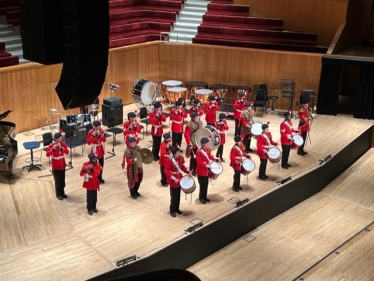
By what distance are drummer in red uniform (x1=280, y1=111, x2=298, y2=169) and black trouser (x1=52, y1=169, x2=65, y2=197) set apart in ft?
15.1

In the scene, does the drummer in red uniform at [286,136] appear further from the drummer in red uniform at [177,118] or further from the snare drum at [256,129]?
the drummer in red uniform at [177,118]

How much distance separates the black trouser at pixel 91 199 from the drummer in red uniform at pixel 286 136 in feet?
13.9

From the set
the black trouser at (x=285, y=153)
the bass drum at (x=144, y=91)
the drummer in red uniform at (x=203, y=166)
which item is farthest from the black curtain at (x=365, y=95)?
the drummer in red uniform at (x=203, y=166)

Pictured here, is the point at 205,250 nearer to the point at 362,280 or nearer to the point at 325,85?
the point at 362,280

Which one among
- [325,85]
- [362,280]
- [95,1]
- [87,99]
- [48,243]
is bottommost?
[362,280]

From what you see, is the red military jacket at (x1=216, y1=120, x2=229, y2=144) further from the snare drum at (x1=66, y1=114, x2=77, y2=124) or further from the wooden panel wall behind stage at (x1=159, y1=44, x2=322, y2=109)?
the wooden panel wall behind stage at (x1=159, y1=44, x2=322, y2=109)

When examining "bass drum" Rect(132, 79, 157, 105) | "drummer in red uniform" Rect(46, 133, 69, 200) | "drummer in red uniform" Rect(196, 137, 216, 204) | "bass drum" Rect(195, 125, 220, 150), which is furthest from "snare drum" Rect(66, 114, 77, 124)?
"drummer in red uniform" Rect(196, 137, 216, 204)

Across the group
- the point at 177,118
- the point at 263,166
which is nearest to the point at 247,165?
the point at 263,166

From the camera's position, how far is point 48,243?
8562 millimetres

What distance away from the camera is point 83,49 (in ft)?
15.2

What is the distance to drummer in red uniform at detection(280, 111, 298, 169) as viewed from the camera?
11.3 meters

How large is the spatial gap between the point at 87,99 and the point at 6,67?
28.4 ft

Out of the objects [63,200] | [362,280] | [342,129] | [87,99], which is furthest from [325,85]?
[87,99]

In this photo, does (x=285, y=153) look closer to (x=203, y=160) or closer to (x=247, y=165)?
(x=247, y=165)
